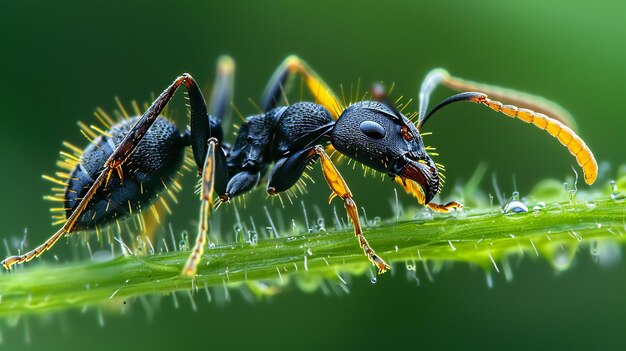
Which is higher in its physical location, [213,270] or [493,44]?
[493,44]

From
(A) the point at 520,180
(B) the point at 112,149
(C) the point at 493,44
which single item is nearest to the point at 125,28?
(B) the point at 112,149

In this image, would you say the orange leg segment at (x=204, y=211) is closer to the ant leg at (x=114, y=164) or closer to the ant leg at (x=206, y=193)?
the ant leg at (x=206, y=193)

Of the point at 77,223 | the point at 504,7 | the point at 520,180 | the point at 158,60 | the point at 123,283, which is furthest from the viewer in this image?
the point at 158,60

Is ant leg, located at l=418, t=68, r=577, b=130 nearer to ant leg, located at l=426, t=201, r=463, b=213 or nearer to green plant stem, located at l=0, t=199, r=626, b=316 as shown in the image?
ant leg, located at l=426, t=201, r=463, b=213

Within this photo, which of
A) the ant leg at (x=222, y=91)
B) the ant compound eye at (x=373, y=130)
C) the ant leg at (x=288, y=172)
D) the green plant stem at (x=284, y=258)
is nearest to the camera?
the green plant stem at (x=284, y=258)

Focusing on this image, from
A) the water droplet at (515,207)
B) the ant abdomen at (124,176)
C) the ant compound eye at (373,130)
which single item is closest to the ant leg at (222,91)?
the ant abdomen at (124,176)

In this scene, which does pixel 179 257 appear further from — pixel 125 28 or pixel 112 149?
pixel 125 28
